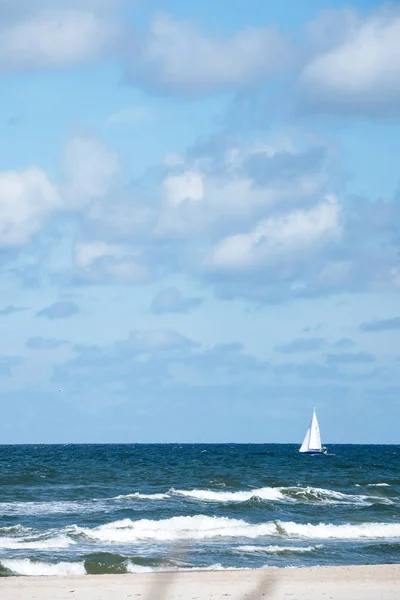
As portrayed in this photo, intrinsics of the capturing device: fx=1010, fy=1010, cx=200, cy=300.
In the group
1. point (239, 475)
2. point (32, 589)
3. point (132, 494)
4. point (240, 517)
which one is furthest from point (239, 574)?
point (239, 475)

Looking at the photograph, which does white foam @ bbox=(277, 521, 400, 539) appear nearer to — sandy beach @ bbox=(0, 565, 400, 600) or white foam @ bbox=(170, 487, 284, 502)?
sandy beach @ bbox=(0, 565, 400, 600)

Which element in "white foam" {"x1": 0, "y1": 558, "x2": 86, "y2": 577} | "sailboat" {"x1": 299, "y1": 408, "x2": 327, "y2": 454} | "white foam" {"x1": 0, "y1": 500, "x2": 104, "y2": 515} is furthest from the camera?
"sailboat" {"x1": 299, "y1": 408, "x2": 327, "y2": 454}

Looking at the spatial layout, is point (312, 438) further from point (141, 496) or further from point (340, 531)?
point (340, 531)

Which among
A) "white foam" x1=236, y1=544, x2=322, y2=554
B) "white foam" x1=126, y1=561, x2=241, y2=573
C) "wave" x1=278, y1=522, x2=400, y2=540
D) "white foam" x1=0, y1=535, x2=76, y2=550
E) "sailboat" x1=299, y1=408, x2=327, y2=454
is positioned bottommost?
"white foam" x1=126, y1=561, x2=241, y2=573

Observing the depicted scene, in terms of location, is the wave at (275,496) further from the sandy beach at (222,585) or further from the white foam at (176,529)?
the sandy beach at (222,585)

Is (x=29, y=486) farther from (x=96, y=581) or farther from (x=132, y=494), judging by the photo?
(x=96, y=581)

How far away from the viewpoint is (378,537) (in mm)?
32781

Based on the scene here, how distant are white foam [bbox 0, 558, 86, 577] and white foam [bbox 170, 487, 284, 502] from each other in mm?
20327

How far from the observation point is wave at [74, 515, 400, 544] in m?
31.4

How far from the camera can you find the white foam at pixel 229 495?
151 feet

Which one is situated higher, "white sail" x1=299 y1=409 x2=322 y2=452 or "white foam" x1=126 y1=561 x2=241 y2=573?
"white sail" x1=299 y1=409 x2=322 y2=452

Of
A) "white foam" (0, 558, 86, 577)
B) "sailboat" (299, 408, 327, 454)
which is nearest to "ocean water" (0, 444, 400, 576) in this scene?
"white foam" (0, 558, 86, 577)

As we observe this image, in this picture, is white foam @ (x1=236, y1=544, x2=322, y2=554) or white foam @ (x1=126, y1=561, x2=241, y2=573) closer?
white foam @ (x1=126, y1=561, x2=241, y2=573)

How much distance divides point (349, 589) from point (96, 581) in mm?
5392
